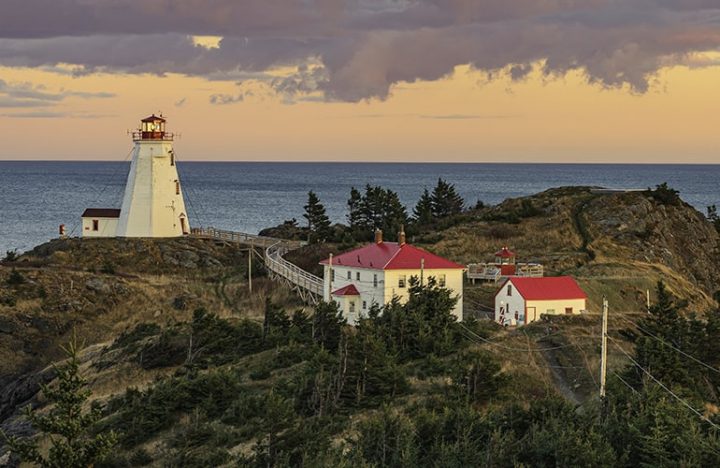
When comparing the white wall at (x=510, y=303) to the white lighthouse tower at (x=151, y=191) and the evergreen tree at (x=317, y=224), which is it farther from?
the white lighthouse tower at (x=151, y=191)

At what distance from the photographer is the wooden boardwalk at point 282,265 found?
6188 cm

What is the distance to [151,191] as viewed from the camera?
78.7 m

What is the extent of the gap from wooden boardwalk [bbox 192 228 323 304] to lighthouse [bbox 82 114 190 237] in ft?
10.5

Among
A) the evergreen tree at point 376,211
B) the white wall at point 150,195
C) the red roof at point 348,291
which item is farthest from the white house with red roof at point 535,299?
the white wall at point 150,195

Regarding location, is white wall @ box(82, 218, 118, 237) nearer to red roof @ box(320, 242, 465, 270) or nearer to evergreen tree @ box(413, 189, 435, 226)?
evergreen tree @ box(413, 189, 435, 226)

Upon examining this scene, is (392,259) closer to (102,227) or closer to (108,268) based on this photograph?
(108,268)

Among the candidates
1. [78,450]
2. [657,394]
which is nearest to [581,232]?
[657,394]

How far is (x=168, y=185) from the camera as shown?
79.4m

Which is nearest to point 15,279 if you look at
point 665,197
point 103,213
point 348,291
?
point 103,213

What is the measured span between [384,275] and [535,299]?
7400mm

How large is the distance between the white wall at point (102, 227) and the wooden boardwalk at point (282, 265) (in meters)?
5.96

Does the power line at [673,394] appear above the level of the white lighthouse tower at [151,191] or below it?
below

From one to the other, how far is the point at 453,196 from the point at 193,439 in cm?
6474

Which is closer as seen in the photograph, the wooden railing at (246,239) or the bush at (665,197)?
the wooden railing at (246,239)
